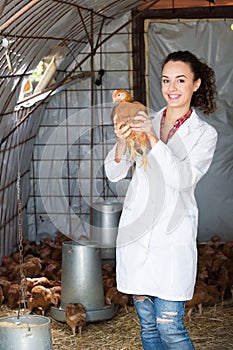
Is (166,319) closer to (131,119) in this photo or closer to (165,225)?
(165,225)

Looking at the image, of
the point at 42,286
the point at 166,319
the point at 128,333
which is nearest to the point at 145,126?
the point at 166,319

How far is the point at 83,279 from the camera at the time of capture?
15.8ft

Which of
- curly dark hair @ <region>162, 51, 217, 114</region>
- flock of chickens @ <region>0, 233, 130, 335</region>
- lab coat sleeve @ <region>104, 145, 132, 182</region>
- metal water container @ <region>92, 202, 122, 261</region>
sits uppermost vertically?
curly dark hair @ <region>162, 51, 217, 114</region>

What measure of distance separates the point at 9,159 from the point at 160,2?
1.94 meters

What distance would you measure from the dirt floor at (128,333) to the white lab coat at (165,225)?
1542 millimetres

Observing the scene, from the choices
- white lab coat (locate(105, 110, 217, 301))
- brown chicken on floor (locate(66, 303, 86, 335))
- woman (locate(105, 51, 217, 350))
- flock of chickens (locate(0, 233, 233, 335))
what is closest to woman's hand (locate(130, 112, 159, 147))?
woman (locate(105, 51, 217, 350))

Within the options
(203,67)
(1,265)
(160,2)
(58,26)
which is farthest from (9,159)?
(203,67)

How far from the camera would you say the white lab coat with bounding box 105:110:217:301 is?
311 cm

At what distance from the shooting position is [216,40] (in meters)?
6.85

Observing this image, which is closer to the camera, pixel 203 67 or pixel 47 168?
pixel 203 67

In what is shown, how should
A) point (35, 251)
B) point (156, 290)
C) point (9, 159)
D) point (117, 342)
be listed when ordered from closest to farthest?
point (156, 290)
point (117, 342)
point (9, 159)
point (35, 251)

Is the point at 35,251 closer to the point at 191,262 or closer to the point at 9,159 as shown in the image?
the point at 9,159

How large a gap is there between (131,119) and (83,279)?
1.97m

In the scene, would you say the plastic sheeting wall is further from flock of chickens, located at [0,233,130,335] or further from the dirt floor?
the dirt floor
